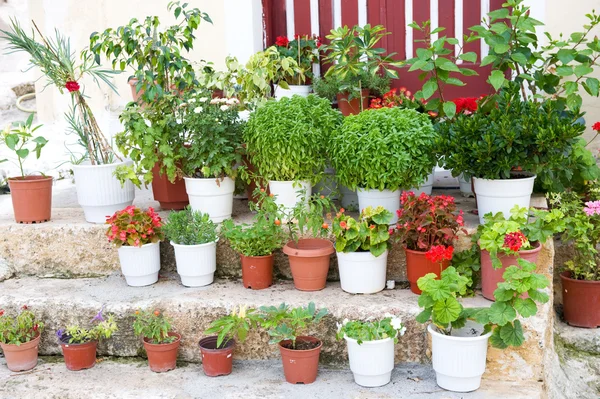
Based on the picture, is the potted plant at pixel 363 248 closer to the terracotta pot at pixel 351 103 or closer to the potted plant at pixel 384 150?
the potted plant at pixel 384 150

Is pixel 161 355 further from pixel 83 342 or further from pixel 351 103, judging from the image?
pixel 351 103

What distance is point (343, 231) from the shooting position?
13.9 ft

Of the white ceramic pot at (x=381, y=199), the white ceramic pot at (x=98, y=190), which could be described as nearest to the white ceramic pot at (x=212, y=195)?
the white ceramic pot at (x=98, y=190)

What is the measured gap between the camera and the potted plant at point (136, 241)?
450 centimetres

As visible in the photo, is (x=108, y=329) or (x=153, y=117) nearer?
(x=108, y=329)

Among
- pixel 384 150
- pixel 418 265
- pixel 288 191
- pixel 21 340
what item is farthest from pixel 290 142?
pixel 21 340

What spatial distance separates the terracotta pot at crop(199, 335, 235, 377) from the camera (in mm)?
3980

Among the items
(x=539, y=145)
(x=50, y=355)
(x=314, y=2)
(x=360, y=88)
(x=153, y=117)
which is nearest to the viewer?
(x=539, y=145)

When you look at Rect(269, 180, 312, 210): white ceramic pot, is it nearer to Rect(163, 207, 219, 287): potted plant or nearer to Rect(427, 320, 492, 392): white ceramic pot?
Rect(163, 207, 219, 287): potted plant

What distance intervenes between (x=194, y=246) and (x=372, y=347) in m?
1.33

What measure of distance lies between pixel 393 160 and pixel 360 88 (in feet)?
4.09

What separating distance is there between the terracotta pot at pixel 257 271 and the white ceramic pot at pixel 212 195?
52 centimetres

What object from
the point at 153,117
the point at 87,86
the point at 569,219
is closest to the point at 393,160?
the point at 569,219

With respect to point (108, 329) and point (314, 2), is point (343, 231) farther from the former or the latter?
point (314, 2)
